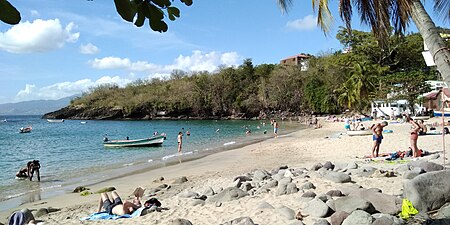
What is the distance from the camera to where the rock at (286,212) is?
6797mm

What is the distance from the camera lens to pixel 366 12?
18.5 feet

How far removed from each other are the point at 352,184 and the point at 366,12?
4460 mm

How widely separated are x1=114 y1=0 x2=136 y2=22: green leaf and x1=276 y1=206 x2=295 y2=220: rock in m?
5.85

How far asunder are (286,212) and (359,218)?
5.37 ft

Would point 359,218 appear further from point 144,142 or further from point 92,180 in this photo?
point 144,142

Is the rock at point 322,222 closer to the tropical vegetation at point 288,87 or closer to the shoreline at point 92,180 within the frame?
the shoreline at point 92,180

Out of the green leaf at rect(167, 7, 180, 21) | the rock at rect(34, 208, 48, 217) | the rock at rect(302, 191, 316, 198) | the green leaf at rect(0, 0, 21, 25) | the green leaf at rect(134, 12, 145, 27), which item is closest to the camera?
the green leaf at rect(0, 0, 21, 25)

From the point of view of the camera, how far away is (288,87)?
261ft

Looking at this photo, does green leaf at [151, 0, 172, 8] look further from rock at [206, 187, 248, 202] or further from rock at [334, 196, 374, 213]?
rock at [206, 187, 248, 202]

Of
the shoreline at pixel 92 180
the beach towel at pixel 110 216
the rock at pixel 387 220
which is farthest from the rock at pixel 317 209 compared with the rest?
the shoreline at pixel 92 180

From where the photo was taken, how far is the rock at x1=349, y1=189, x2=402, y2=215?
243 inches

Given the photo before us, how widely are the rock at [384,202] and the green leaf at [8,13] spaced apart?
6.12m

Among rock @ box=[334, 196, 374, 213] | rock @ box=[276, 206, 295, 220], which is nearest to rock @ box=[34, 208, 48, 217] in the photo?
rock @ box=[276, 206, 295, 220]

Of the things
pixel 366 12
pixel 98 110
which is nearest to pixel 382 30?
pixel 366 12
